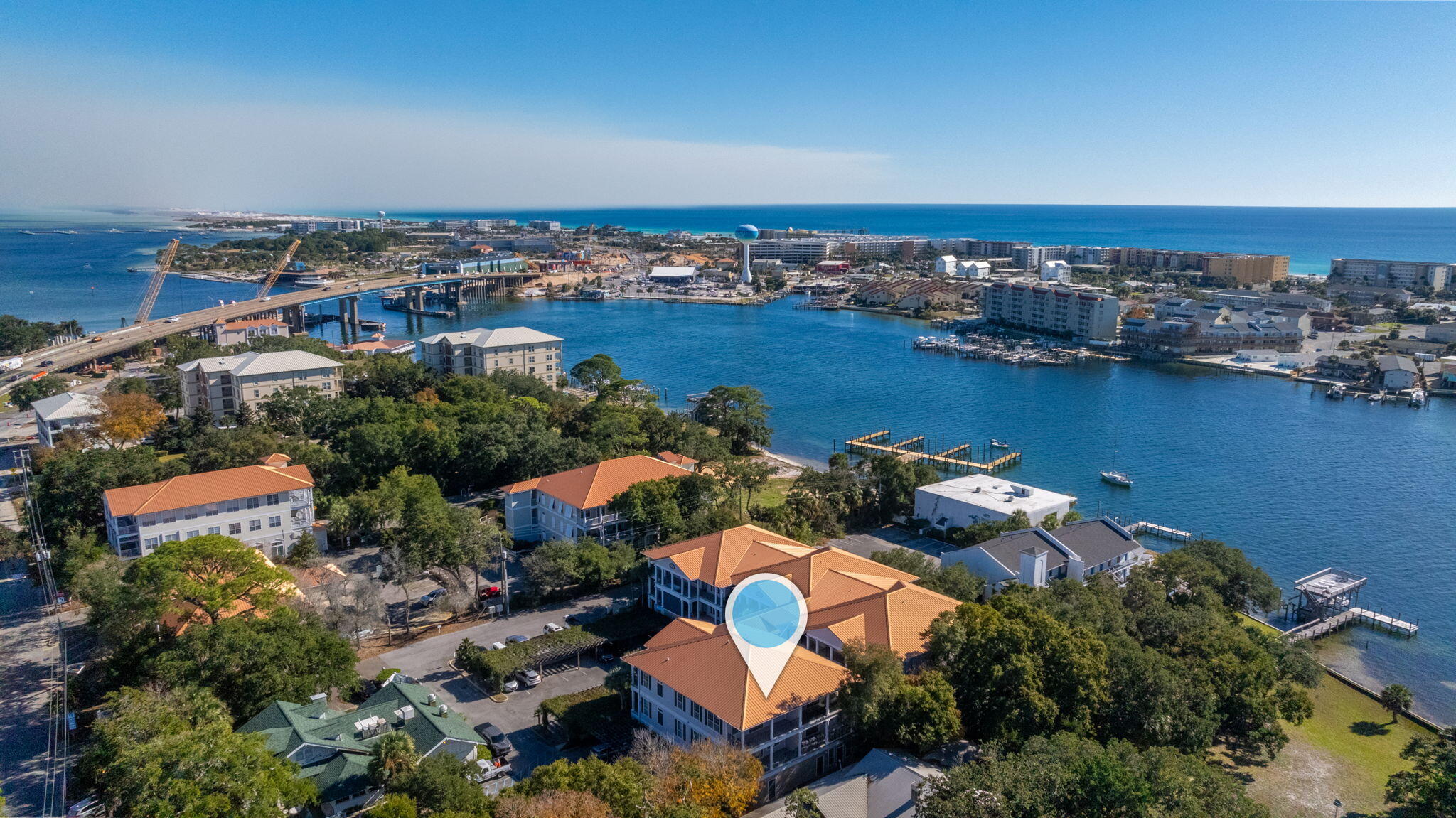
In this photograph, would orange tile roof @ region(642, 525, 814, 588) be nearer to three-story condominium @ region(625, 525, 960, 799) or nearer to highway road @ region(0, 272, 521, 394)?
three-story condominium @ region(625, 525, 960, 799)

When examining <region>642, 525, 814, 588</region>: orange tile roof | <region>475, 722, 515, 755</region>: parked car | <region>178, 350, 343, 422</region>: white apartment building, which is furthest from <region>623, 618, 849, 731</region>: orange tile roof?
<region>178, 350, 343, 422</region>: white apartment building

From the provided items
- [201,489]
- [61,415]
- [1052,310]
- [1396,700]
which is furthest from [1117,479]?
[61,415]

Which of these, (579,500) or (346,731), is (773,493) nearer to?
(579,500)

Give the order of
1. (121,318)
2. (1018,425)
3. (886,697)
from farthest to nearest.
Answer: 1. (121,318)
2. (1018,425)
3. (886,697)

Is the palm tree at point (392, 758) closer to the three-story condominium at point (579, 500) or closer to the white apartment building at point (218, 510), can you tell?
the three-story condominium at point (579, 500)

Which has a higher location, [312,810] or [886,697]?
[886,697]

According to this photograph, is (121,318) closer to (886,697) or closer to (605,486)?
(605,486)

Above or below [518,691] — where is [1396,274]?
above

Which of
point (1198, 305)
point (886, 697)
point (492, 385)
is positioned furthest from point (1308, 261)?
point (886, 697)
